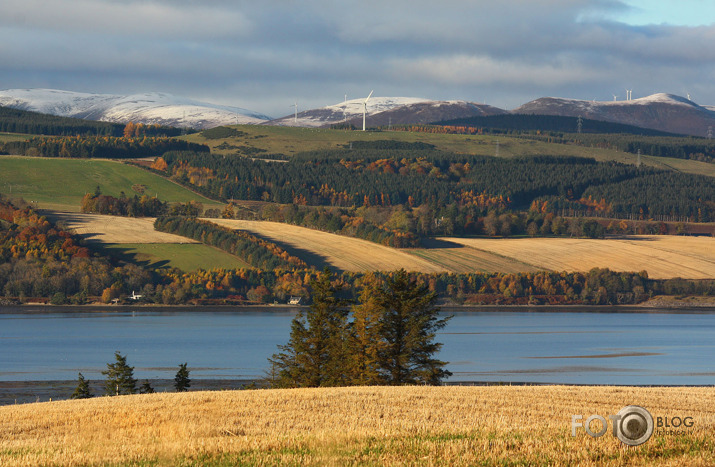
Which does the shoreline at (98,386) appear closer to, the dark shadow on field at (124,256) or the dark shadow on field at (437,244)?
the dark shadow on field at (124,256)

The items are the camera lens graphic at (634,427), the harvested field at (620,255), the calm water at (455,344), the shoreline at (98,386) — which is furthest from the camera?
the harvested field at (620,255)

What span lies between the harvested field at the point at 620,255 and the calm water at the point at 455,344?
13.4 meters

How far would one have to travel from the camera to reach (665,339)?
117 m

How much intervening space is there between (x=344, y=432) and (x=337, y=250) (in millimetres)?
161777

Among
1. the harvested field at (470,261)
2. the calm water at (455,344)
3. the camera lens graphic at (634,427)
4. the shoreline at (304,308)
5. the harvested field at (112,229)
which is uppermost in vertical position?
the camera lens graphic at (634,427)

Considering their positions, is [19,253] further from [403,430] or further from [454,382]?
[403,430]

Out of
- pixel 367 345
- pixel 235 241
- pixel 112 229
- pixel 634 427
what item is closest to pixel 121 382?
pixel 367 345

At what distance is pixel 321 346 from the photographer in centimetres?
5219

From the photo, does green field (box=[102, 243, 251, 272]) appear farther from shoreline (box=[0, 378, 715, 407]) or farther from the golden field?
the golden field

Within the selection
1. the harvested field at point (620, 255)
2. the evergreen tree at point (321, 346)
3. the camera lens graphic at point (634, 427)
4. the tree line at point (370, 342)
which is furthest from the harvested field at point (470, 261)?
the camera lens graphic at point (634, 427)

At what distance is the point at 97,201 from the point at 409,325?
15502 cm

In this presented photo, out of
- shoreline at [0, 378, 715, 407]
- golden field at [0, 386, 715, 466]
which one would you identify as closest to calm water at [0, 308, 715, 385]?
shoreline at [0, 378, 715, 407]

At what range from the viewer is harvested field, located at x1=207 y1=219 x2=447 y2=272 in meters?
174

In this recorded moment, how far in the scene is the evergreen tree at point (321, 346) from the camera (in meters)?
50.8
